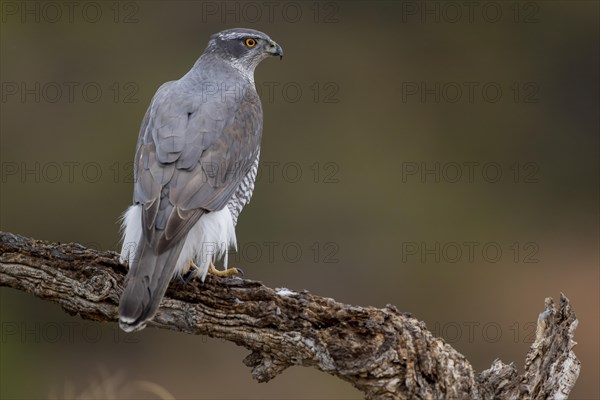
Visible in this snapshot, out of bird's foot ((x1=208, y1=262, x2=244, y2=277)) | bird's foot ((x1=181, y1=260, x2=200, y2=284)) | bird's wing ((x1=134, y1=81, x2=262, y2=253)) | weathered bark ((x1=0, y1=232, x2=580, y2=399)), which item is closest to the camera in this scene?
weathered bark ((x1=0, y1=232, x2=580, y2=399))

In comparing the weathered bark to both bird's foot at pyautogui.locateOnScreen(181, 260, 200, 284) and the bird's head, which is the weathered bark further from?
the bird's head

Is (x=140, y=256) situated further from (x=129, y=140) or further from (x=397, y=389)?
(x=129, y=140)

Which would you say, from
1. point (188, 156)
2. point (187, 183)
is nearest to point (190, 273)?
point (187, 183)

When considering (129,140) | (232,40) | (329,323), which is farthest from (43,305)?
(329,323)

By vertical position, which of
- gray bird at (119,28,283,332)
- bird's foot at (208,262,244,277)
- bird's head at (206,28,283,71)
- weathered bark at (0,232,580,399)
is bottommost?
weathered bark at (0,232,580,399)

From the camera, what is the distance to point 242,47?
5.83m

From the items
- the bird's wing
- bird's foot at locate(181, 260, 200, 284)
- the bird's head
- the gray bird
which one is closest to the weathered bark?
bird's foot at locate(181, 260, 200, 284)

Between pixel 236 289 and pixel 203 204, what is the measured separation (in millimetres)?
471

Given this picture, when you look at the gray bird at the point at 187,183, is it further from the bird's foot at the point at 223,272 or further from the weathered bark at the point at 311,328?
the weathered bark at the point at 311,328

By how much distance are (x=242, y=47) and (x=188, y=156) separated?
1494mm

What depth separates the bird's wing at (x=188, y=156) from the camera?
4.28 metres

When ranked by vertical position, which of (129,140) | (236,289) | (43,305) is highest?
(129,140)

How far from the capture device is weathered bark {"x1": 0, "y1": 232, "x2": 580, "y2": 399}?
4043 millimetres

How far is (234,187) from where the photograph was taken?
4.74 meters
